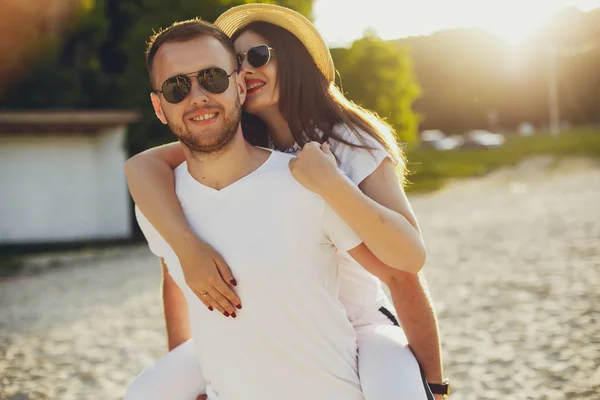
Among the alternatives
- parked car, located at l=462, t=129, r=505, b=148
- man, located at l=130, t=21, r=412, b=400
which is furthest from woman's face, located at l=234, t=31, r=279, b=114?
parked car, located at l=462, t=129, r=505, b=148

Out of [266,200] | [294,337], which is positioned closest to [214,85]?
[266,200]

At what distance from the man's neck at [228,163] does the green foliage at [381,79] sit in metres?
20.6

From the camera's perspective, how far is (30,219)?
665 inches

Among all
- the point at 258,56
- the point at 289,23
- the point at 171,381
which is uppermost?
the point at 289,23

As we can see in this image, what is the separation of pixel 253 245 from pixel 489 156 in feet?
162

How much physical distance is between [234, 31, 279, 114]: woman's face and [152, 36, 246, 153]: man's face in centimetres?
34

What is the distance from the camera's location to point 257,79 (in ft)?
8.80

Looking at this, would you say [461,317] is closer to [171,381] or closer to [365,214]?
[171,381]

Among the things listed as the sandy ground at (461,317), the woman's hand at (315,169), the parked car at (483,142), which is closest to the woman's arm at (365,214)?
the woman's hand at (315,169)

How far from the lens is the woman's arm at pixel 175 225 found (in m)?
2.11

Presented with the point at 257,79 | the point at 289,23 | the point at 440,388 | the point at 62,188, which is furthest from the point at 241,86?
the point at 62,188

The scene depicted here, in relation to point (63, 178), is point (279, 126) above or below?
above

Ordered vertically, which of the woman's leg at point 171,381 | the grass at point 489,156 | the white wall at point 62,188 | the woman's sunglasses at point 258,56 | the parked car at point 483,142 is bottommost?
the parked car at point 483,142

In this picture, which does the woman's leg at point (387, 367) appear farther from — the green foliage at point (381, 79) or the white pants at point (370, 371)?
the green foliage at point (381, 79)
